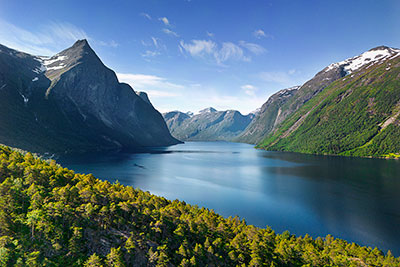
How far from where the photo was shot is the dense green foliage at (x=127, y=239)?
40.2 metres

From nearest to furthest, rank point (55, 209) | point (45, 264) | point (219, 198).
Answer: point (45, 264) < point (55, 209) < point (219, 198)

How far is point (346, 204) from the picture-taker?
81500 mm

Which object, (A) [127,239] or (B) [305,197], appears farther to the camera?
(B) [305,197]

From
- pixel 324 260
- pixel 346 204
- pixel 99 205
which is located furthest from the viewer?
pixel 346 204

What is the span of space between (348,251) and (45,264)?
2134 inches

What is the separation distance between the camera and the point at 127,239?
4522 cm

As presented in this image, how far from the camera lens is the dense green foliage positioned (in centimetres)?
4022

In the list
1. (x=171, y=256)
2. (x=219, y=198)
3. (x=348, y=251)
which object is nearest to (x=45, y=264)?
(x=171, y=256)

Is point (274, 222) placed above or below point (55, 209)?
below

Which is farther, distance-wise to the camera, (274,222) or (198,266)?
(274,222)

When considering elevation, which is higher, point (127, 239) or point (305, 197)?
point (127, 239)

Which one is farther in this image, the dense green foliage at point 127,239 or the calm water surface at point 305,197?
the calm water surface at point 305,197

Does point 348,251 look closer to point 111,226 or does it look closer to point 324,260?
point 324,260

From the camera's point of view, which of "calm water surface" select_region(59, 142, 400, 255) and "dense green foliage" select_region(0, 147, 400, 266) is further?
"calm water surface" select_region(59, 142, 400, 255)
